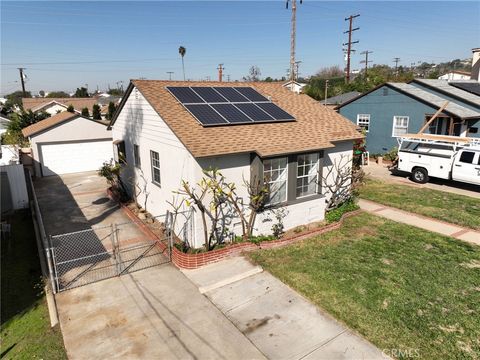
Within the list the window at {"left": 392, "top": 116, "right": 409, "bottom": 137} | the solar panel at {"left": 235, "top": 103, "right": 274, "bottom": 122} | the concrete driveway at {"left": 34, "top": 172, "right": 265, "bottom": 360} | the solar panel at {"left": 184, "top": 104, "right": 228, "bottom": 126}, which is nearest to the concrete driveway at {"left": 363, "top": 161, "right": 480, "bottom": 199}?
the window at {"left": 392, "top": 116, "right": 409, "bottom": 137}

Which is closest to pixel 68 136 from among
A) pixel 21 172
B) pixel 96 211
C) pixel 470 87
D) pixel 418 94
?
pixel 21 172

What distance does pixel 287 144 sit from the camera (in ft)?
34.7

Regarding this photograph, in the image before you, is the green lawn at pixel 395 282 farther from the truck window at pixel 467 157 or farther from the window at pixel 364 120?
the window at pixel 364 120

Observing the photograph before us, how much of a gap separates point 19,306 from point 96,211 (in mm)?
6912

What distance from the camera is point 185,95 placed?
11.9 m

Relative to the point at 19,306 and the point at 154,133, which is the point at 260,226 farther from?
the point at 19,306

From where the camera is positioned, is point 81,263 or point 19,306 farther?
point 81,263

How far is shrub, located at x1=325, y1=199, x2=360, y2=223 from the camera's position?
12070mm

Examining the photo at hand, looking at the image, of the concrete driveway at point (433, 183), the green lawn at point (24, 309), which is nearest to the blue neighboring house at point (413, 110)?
the concrete driveway at point (433, 183)

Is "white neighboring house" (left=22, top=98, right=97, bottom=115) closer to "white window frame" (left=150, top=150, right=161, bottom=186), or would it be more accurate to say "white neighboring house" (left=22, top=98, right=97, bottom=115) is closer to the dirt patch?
"white window frame" (left=150, top=150, right=161, bottom=186)

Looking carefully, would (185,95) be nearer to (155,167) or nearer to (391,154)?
(155,167)

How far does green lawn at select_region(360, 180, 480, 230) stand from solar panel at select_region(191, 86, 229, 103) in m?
8.28

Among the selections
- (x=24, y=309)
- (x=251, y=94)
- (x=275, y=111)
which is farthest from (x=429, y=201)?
(x=24, y=309)

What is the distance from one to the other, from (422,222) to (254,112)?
24.9ft
